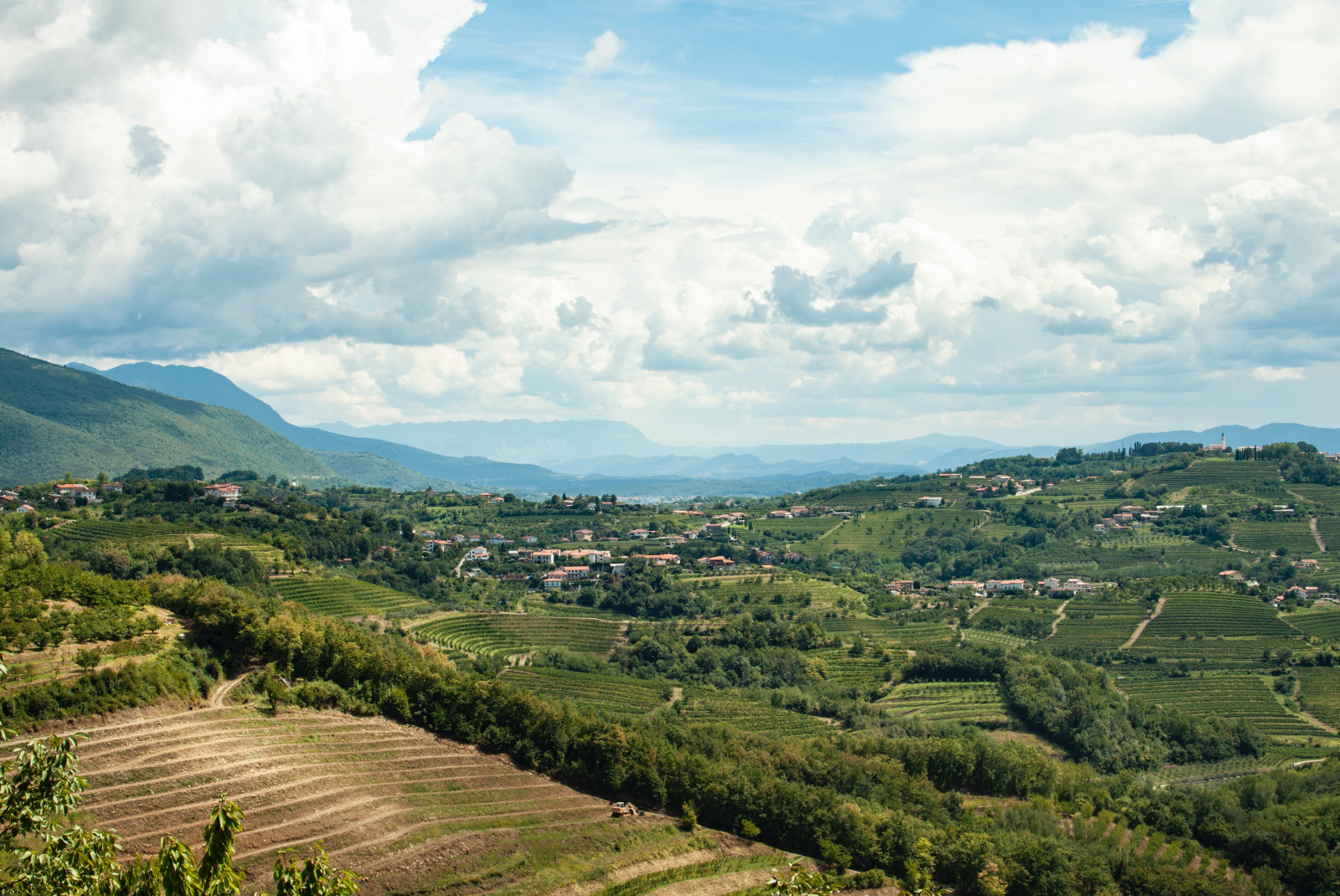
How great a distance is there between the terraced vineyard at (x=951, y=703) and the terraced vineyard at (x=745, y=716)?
8773 millimetres

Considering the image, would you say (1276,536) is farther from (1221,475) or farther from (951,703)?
(951,703)

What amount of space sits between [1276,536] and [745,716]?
100650 mm

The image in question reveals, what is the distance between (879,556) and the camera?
149m

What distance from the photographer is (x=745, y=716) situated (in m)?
69.2

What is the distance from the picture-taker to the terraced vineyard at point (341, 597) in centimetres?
7812

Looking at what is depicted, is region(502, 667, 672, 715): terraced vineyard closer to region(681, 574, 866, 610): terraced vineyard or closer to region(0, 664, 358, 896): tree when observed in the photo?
region(681, 574, 866, 610): terraced vineyard

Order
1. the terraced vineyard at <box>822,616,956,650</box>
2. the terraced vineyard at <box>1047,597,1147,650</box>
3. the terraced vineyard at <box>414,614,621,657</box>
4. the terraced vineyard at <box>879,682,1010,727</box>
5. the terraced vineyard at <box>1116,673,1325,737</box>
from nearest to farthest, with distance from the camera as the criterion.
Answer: the terraced vineyard at <box>1116,673,1325,737</box>, the terraced vineyard at <box>879,682,1010,727</box>, the terraced vineyard at <box>414,614,621,657</box>, the terraced vineyard at <box>822,616,956,650</box>, the terraced vineyard at <box>1047,597,1147,650</box>

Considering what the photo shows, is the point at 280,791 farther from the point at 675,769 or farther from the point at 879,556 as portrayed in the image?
the point at 879,556

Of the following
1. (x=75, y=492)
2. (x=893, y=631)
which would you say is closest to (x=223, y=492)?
(x=75, y=492)

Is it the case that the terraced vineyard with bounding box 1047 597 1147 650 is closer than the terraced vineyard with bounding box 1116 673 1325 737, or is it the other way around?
the terraced vineyard with bounding box 1116 673 1325 737

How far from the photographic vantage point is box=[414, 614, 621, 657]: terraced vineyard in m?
80.1

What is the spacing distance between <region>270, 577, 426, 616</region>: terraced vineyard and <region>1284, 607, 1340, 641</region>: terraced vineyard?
90883 millimetres

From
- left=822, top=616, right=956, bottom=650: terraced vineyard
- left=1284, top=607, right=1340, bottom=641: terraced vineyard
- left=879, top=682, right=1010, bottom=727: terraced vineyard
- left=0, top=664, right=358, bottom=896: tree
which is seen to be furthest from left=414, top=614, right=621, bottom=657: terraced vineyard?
left=1284, top=607, right=1340, bottom=641: terraced vineyard

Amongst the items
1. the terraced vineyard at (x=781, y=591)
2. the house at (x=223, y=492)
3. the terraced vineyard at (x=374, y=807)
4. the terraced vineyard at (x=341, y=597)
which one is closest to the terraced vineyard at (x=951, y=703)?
the terraced vineyard at (x=781, y=591)
